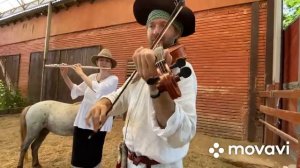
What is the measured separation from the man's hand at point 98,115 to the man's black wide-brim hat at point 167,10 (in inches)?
18.0

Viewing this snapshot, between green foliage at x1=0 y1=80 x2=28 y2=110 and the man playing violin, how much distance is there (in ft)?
28.1

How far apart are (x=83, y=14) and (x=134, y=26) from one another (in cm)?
215

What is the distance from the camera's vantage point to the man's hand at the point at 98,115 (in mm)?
1148

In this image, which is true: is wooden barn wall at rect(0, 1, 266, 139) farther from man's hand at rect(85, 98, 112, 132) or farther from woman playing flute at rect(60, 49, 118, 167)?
man's hand at rect(85, 98, 112, 132)

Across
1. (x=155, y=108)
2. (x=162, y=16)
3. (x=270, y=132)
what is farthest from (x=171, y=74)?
(x=270, y=132)

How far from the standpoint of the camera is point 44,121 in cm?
364

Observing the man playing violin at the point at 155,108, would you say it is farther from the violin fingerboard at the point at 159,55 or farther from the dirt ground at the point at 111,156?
the dirt ground at the point at 111,156

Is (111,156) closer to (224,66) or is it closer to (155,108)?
(224,66)

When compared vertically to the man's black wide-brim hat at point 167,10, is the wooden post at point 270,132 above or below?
below

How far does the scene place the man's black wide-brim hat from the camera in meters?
1.18

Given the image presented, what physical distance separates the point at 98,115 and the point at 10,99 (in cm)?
878

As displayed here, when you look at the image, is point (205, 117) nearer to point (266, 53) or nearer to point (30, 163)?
point (266, 53)

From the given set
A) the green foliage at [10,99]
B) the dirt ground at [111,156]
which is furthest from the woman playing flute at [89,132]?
the green foliage at [10,99]

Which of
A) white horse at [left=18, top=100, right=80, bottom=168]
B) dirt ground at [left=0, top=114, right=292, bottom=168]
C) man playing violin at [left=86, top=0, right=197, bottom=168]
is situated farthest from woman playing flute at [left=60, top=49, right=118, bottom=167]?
man playing violin at [left=86, top=0, right=197, bottom=168]
